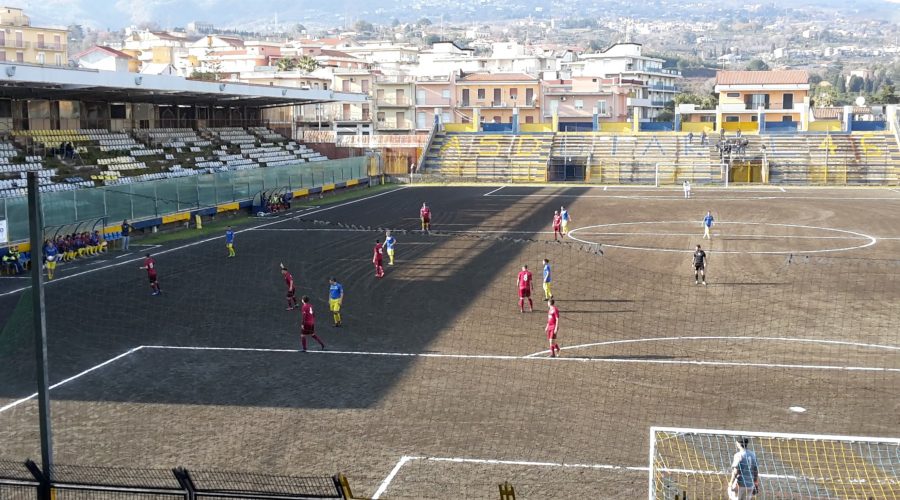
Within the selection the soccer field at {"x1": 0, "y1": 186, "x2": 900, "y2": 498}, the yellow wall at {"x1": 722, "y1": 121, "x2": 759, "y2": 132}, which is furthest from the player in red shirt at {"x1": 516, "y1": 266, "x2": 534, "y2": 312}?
the yellow wall at {"x1": 722, "y1": 121, "x2": 759, "y2": 132}

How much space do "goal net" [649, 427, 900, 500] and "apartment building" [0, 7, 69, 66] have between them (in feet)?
321

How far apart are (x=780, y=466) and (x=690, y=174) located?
59492mm

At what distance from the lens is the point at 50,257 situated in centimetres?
3347

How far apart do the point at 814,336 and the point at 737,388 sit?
215 inches

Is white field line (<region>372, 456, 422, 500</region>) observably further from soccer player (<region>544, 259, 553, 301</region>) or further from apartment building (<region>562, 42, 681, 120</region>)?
apartment building (<region>562, 42, 681, 120</region>)

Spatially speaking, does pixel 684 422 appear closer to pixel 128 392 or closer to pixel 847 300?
pixel 128 392

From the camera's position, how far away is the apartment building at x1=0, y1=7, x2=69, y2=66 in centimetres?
10288

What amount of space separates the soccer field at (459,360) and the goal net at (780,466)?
219mm

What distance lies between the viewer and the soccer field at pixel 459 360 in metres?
16.2

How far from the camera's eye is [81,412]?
61.1ft

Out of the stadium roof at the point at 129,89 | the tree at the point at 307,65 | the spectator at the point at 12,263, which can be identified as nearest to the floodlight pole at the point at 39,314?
→ the spectator at the point at 12,263

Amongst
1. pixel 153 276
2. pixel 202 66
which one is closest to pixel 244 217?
pixel 153 276

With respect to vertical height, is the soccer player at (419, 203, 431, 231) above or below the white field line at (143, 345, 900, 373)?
above

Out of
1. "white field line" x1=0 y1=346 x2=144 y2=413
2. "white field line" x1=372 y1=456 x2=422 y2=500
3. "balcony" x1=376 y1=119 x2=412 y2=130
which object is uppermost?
"balcony" x1=376 y1=119 x2=412 y2=130
